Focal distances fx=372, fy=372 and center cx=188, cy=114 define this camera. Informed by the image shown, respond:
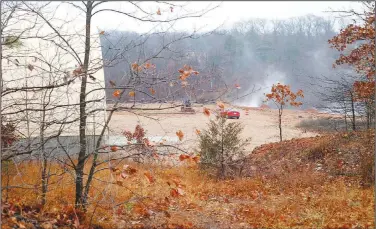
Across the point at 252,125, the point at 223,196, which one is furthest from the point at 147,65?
the point at 252,125

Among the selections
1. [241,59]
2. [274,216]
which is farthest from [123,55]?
[241,59]

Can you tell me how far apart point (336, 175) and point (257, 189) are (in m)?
2.36

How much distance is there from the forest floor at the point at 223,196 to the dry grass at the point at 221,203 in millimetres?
13

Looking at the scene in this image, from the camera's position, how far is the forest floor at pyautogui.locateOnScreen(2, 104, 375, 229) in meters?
5.86

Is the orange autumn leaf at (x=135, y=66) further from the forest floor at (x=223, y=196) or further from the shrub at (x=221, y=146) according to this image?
the shrub at (x=221, y=146)

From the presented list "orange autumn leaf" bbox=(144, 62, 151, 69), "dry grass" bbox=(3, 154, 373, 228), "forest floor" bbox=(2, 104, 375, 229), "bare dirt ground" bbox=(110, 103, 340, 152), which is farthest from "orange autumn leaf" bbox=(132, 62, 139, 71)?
"bare dirt ground" bbox=(110, 103, 340, 152)

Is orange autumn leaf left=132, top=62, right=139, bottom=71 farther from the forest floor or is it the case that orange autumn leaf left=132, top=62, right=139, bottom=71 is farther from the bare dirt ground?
the bare dirt ground

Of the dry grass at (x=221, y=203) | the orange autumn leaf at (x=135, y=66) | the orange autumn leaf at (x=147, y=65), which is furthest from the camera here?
the dry grass at (x=221, y=203)

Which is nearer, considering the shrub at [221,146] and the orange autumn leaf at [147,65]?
the orange autumn leaf at [147,65]

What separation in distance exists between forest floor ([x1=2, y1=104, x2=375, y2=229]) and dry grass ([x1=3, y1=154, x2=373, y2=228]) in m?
0.01

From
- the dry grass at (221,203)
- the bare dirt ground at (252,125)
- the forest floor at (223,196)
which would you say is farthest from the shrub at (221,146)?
the bare dirt ground at (252,125)

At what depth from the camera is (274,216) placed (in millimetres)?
6605

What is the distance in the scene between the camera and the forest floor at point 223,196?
586cm

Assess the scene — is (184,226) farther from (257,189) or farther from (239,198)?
(257,189)
